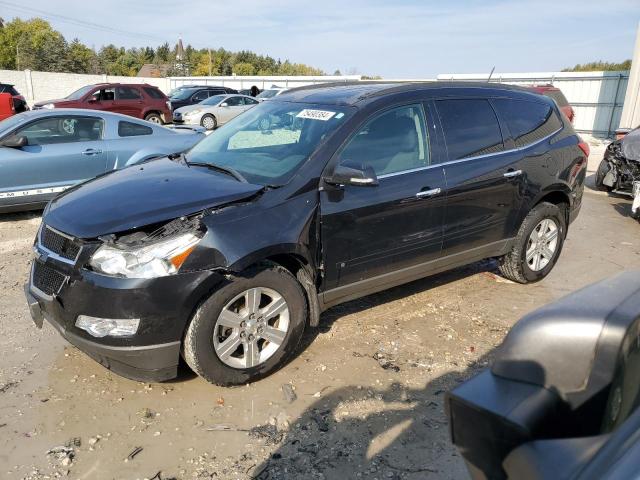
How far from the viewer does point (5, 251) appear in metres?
5.88

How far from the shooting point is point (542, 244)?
523 cm

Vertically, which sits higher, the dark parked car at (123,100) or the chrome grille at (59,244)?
the dark parked car at (123,100)

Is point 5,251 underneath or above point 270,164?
underneath

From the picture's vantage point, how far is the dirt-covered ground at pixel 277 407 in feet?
8.87

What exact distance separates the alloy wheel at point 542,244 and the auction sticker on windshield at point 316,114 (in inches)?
95.5

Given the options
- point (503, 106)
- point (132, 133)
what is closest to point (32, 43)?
point (132, 133)

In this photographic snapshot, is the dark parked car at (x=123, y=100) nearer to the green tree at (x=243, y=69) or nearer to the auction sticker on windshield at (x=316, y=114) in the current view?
the auction sticker on windshield at (x=316, y=114)

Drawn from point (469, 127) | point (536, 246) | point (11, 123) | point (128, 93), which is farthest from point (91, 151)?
point (128, 93)

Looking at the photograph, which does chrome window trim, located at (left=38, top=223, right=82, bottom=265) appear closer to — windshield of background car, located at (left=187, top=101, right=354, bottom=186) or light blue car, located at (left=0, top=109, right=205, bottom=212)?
windshield of background car, located at (left=187, top=101, right=354, bottom=186)

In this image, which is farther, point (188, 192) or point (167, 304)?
point (188, 192)

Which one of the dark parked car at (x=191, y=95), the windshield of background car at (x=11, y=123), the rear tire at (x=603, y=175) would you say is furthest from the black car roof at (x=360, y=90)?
the dark parked car at (x=191, y=95)

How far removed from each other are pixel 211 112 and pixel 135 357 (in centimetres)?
1806

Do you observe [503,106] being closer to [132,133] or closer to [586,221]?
[586,221]

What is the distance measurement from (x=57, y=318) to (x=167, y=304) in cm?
74
